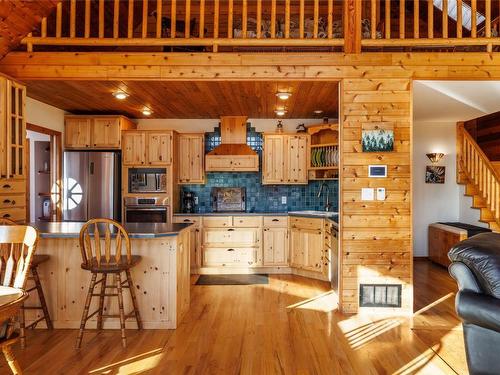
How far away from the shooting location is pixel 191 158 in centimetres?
604

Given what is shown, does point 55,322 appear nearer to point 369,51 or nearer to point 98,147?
point 98,147

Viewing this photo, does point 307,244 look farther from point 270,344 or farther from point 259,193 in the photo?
point 270,344

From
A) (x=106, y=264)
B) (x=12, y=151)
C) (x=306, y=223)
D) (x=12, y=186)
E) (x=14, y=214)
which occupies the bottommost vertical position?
(x=106, y=264)

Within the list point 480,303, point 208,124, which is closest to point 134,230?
point 480,303

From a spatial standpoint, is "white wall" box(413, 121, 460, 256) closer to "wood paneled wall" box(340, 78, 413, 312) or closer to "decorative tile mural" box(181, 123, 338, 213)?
"decorative tile mural" box(181, 123, 338, 213)

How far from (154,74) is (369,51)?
2488 millimetres

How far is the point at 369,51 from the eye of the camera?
13.7ft

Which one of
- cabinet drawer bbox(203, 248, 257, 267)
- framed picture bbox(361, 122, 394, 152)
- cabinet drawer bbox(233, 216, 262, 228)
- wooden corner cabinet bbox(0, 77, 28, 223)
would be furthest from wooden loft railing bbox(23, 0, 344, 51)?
cabinet drawer bbox(203, 248, 257, 267)

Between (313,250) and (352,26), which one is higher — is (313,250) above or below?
below

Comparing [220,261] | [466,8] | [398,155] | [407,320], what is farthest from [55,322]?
[466,8]

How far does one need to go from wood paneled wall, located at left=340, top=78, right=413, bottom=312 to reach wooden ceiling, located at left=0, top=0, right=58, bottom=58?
340 centimetres

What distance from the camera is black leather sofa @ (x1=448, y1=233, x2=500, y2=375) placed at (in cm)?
209

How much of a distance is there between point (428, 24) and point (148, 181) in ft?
14.2

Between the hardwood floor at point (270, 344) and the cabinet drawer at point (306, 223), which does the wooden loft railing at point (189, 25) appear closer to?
the cabinet drawer at point (306, 223)
